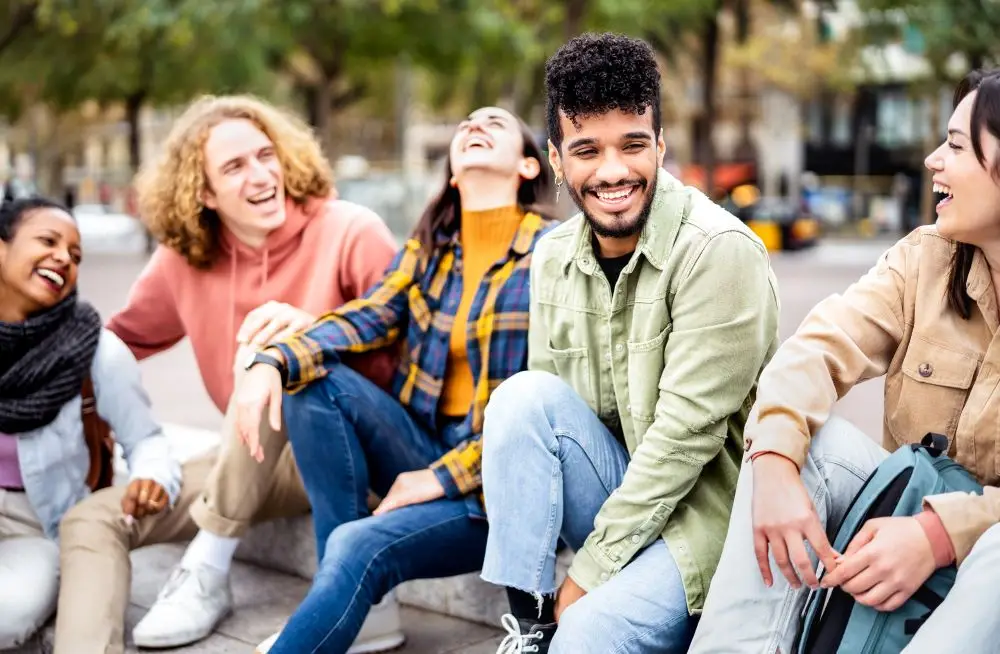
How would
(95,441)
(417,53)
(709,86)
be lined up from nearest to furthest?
(95,441)
(417,53)
(709,86)

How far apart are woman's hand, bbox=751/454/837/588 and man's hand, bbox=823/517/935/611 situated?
0.21 ft

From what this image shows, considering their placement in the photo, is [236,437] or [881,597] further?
[236,437]

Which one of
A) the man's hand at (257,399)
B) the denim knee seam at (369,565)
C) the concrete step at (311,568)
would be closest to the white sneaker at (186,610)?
the concrete step at (311,568)

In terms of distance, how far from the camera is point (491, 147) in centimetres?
327

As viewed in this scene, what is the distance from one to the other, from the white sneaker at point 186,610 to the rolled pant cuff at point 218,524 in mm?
124

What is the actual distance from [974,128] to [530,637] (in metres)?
1.46

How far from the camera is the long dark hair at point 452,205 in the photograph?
11.0 feet

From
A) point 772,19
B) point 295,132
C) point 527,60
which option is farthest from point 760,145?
point 295,132

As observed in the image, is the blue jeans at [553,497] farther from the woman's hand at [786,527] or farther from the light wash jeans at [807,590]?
the woman's hand at [786,527]

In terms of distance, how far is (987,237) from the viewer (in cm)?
229

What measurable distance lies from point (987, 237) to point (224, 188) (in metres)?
2.35

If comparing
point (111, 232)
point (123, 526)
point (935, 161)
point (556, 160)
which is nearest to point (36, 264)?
point (123, 526)

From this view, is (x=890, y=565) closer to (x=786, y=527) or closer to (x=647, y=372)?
(x=786, y=527)

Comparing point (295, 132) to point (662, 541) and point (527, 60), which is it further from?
point (527, 60)
